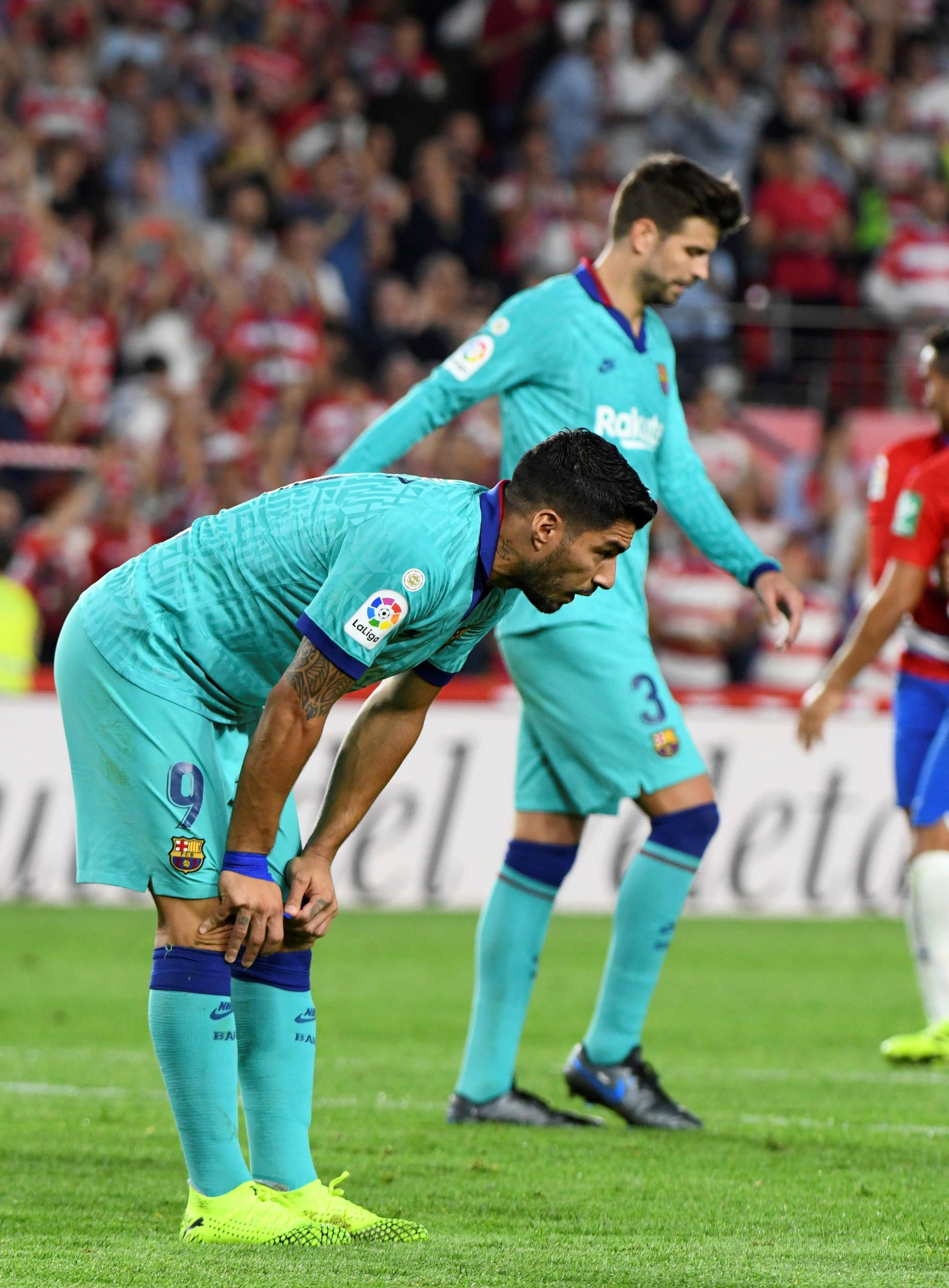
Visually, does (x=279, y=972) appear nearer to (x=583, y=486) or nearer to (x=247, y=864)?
(x=247, y=864)

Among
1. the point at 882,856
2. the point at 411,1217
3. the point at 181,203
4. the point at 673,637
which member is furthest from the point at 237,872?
the point at 181,203

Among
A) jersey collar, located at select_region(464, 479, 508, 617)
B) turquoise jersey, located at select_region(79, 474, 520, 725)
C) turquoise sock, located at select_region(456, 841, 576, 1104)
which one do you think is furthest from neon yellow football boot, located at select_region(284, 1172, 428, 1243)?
turquoise sock, located at select_region(456, 841, 576, 1104)

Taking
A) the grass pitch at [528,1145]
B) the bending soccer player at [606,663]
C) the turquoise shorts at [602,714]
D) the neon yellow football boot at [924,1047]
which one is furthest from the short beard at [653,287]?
the neon yellow football boot at [924,1047]

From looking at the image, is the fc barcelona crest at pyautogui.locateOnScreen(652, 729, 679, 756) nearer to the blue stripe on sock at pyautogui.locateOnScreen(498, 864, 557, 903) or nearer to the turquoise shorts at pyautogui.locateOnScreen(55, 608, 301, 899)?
the blue stripe on sock at pyautogui.locateOnScreen(498, 864, 557, 903)

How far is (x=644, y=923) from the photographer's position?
5.42 metres

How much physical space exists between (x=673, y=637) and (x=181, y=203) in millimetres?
5219

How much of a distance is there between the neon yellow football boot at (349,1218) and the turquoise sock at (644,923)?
1.49 metres

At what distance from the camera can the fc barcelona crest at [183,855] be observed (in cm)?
380

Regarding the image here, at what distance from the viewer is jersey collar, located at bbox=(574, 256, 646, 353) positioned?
220 inches

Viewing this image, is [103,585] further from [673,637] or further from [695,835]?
[673,637]

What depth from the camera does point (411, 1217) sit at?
4.15 metres

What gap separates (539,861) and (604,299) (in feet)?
5.34

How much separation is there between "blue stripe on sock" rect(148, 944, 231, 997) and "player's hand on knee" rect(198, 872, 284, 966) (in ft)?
0.17

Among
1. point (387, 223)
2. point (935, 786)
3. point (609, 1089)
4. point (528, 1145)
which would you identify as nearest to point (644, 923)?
point (609, 1089)
